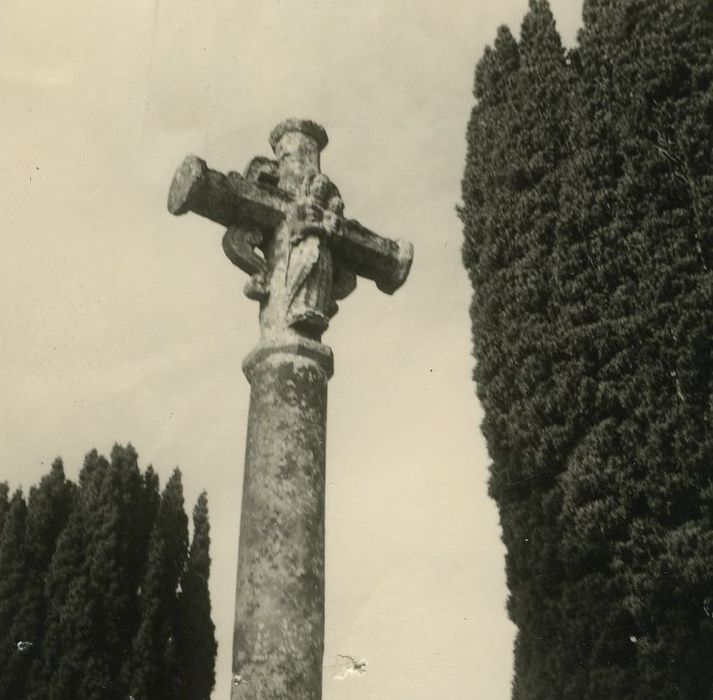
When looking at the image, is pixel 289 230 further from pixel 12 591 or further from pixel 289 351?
pixel 12 591

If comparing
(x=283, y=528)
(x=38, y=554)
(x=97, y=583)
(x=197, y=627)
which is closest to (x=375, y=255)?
(x=283, y=528)

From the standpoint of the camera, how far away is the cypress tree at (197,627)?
14680 mm

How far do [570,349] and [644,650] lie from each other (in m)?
2.59

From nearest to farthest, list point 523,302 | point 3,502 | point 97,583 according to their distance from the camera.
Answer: point 523,302, point 97,583, point 3,502

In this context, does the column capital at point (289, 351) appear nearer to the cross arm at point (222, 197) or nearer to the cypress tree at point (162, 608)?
the cross arm at point (222, 197)

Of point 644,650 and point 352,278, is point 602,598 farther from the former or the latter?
point 352,278

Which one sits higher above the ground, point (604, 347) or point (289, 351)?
point (604, 347)

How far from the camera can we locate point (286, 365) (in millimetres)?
4992

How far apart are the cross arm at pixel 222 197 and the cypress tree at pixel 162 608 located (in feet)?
35.1

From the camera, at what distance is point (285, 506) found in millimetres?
4562

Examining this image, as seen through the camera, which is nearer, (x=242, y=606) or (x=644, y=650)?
(x=242, y=606)

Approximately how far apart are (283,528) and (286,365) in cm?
99

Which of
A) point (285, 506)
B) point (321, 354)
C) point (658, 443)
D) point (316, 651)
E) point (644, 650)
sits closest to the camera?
point (316, 651)

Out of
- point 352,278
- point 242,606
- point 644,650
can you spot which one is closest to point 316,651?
point 242,606
